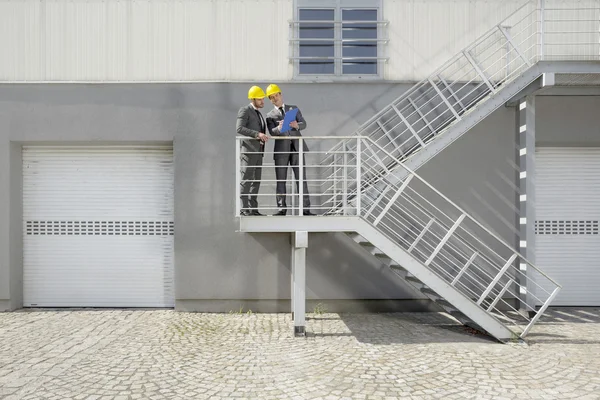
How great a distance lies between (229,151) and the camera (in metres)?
8.50

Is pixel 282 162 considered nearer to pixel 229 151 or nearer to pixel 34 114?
pixel 229 151

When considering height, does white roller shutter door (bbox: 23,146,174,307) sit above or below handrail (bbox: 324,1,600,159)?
below

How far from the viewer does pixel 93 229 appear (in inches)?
348

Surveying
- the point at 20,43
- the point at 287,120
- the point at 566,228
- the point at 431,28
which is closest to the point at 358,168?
the point at 287,120

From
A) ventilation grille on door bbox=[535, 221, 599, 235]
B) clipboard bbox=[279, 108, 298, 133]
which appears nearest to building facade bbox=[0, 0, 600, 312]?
ventilation grille on door bbox=[535, 221, 599, 235]

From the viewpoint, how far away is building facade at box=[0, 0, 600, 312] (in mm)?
8492

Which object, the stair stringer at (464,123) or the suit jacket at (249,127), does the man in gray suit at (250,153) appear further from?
the stair stringer at (464,123)

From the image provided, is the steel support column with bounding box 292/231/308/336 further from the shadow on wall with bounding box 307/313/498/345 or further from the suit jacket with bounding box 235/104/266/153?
the suit jacket with bounding box 235/104/266/153

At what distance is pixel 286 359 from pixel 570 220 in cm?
646

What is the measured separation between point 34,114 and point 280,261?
17.6 ft

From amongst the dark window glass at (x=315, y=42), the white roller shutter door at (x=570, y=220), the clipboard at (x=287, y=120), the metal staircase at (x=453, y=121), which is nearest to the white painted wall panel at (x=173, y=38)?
the metal staircase at (x=453, y=121)

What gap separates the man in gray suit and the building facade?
1.38 meters

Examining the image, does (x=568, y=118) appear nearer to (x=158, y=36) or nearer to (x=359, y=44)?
(x=359, y=44)

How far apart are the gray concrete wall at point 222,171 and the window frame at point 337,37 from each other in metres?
0.22
